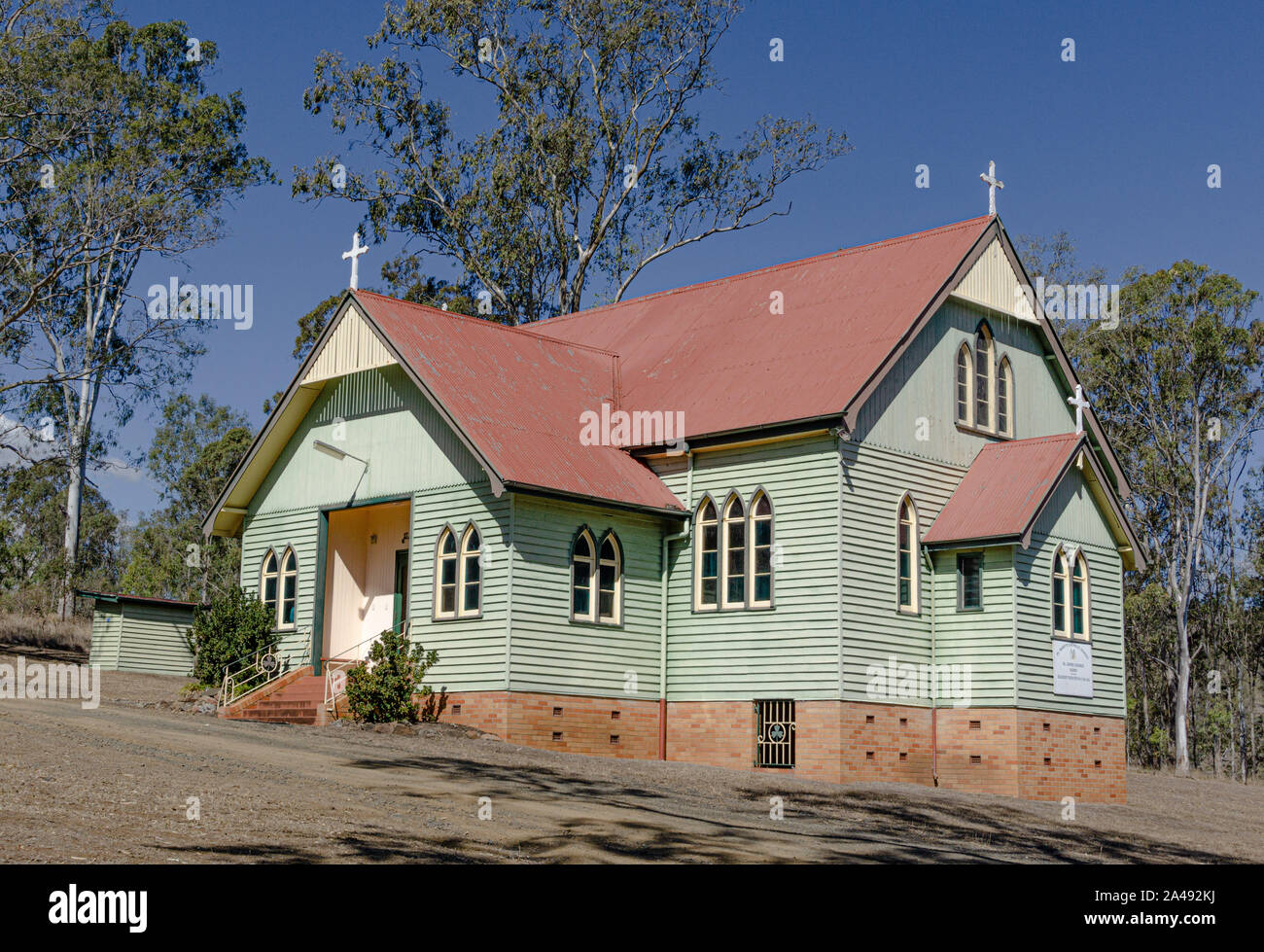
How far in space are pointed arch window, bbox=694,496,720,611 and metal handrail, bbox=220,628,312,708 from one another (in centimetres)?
798

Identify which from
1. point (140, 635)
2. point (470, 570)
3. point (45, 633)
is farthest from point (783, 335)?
point (45, 633)

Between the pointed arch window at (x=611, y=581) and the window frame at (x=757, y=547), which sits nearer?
the window frame at (x=757, y=547)

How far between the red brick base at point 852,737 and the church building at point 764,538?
0.17 ft

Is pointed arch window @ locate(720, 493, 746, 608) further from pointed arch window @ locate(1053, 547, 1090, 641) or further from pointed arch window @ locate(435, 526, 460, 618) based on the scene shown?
pointed arch window @ locate(1053, 547, 1090, 641)

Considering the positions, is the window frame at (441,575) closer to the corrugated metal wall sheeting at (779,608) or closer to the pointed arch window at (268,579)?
the corrugated metal wall sheeting at (779,608)

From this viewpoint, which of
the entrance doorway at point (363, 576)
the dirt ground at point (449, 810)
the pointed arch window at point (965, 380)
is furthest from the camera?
the entrance doorway at point (363, 576)

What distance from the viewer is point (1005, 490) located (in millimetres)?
26375

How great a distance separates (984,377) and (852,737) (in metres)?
7.99

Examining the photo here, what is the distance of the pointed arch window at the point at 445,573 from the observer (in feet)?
86.1

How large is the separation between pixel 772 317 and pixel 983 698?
8.72 metres

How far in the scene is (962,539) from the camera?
84.7 feet

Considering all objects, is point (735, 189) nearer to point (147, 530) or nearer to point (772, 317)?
point (772, 317)
